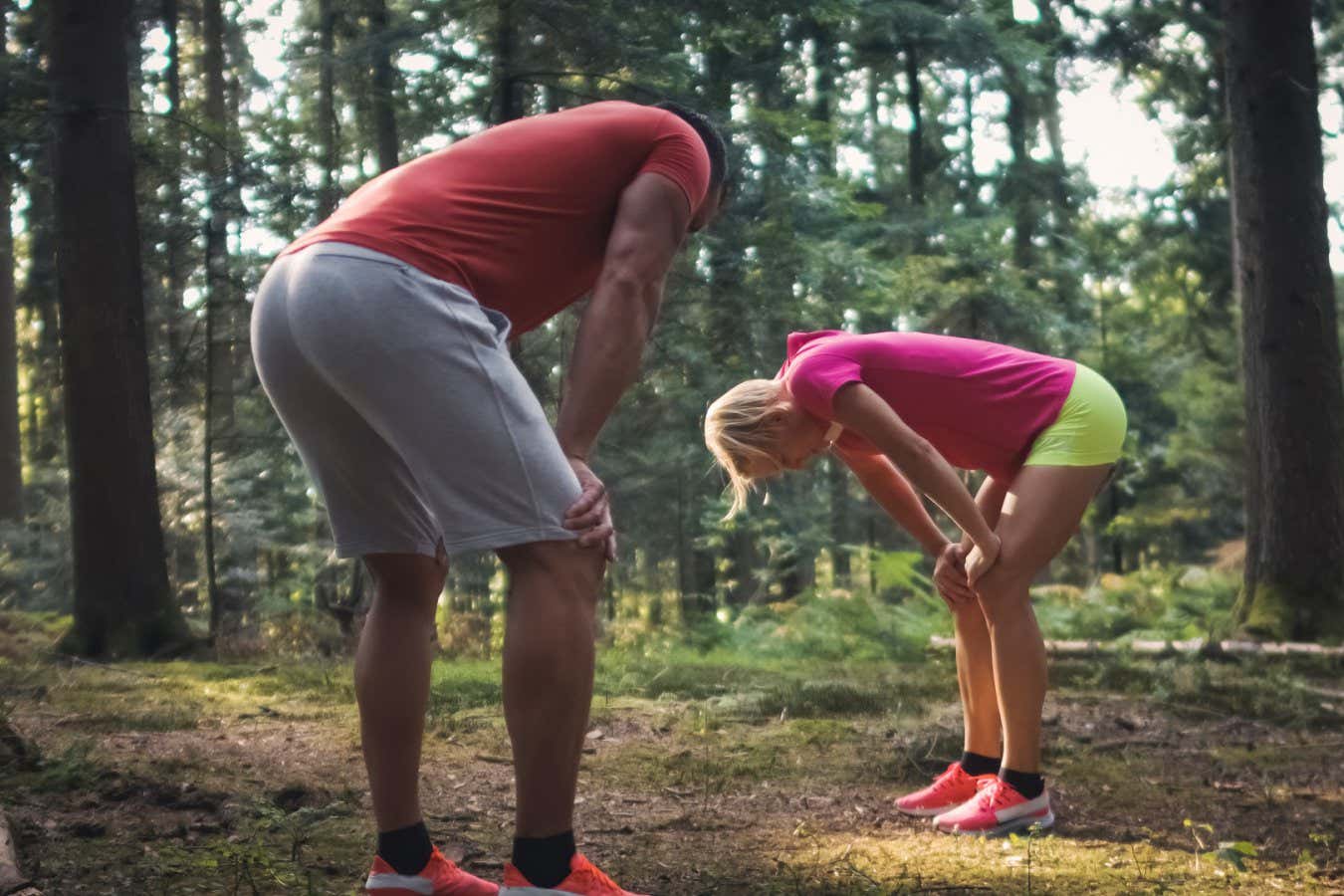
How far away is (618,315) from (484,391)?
33 cm

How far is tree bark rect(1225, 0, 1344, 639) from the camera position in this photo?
943 centimetres

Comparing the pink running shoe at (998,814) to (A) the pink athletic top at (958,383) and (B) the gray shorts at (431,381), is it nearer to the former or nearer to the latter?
(A) the pink athletic top at (958,383)

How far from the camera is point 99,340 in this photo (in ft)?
29.7

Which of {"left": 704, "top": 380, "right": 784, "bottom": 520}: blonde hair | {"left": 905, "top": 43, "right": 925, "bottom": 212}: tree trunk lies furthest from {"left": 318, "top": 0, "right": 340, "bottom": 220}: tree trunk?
{"left": 905, "top": 43, "right": 925, "bottom": 212}: tree trunk

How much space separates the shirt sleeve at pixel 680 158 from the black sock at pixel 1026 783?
7.05 ft

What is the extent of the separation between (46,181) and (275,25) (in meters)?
8.22

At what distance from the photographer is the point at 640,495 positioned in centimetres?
1462

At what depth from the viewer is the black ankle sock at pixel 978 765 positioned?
13.9 feet

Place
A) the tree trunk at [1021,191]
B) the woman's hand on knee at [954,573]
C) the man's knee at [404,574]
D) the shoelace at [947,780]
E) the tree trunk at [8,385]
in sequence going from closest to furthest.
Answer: the man's knee at [404,574], the woman's hand on knee at [954,573], the shoelace at [947,780], the tree trunk at [8,385], the tree trunk at [1021,191]

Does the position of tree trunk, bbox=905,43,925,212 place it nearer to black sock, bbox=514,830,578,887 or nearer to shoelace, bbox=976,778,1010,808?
shoelace, bbox=976,778,1010,808

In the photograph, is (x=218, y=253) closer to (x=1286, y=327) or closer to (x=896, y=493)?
(x=896, y=493)

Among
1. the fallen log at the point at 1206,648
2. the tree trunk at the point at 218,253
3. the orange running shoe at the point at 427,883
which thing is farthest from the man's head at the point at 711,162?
the tree trunk at the point at 218,253

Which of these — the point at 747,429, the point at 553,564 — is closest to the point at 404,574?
the point at 553,564

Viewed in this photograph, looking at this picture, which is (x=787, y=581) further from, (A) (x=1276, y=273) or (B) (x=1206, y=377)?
(A) (x=1276, y=273)
